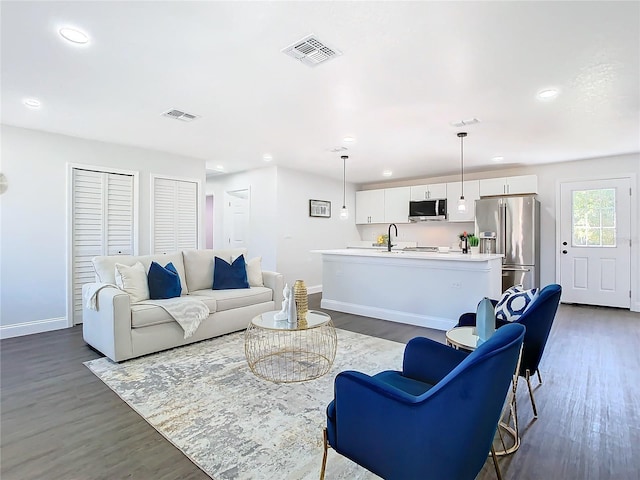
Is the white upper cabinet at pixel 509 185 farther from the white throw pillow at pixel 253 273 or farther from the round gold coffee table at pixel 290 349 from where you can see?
the white throw pillow at pixel 253 273

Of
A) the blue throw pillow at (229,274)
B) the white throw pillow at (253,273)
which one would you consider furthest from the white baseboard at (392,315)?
the blue throw pillow at (229,274)

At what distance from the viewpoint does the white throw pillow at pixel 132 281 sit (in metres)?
3.47

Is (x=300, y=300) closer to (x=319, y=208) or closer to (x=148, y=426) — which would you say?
(x=148, y=426)

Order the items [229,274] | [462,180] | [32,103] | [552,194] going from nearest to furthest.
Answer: [32,103] < [229,274] < [552,194] < [462,180]

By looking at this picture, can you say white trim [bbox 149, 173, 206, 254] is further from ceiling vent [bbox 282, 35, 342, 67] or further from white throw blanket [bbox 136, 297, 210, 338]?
ceiling vent [bbox 282, 35, 342, 67]

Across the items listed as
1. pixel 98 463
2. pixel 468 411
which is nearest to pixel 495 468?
pixel 468 411

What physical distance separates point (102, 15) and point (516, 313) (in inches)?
131

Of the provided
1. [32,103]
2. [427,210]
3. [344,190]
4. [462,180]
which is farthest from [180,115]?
[462,180]

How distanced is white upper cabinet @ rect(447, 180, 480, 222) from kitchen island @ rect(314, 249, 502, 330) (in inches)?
87.5

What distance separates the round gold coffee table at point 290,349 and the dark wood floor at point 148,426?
3.42 feet

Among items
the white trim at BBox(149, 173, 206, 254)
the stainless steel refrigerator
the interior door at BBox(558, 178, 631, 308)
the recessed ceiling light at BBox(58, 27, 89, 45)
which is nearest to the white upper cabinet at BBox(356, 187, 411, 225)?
the stainless steel refrigerator

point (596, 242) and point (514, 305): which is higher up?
point (596, 242)

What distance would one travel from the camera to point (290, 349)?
3.47m

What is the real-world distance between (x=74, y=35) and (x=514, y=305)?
11.6 ft
